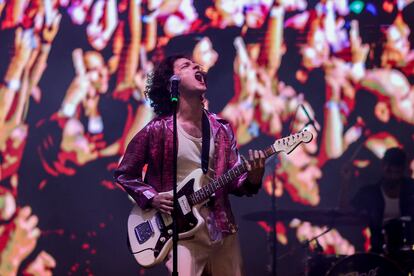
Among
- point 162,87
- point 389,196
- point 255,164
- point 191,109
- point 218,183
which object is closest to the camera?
point 255,164

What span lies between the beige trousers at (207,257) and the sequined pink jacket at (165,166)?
69 millimetres

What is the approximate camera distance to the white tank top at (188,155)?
3.33 meters

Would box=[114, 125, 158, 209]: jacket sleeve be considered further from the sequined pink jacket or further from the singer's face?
the singer's face

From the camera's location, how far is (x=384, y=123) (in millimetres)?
5727

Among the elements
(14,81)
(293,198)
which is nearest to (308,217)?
(293,198)

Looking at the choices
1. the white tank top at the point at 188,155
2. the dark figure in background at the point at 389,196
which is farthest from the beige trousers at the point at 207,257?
the dark figure in background at the point at 389,196

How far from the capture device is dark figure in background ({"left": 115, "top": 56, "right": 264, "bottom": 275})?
126 inches

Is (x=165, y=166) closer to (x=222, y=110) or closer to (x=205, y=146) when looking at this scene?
(x=205, y=146)

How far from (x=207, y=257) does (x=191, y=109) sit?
2.48 ft

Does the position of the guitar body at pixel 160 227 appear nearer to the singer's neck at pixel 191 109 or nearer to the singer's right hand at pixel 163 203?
the singer's right hand at pixel 163 203

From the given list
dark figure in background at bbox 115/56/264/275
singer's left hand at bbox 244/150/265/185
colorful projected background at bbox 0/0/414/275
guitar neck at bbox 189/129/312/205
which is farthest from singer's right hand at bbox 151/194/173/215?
colorful projected background at bbox 0/0/414/275

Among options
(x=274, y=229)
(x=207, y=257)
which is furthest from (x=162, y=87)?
(x=274, y=229)

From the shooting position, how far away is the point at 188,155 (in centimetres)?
333

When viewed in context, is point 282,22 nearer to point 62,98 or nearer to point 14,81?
point 62,98
